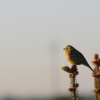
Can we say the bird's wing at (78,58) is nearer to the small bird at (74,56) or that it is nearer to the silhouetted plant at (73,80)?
the small bird at (74,56)

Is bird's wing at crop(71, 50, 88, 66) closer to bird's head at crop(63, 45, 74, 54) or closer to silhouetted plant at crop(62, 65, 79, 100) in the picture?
bird's head at crop(63, 45, 74, 54)

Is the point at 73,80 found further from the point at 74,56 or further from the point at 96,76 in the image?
the point at 74,56

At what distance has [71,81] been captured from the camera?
10805 mm

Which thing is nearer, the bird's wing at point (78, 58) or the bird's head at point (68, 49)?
the bird's wing at point (78, 58)

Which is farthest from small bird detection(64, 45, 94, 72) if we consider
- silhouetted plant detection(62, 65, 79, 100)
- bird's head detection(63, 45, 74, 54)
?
silhouetted plant detection(62, 65, 79, 100)

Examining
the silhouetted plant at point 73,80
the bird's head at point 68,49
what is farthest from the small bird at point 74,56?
the silhouetted plant at point 73,80

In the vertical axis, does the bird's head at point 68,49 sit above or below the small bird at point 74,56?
above

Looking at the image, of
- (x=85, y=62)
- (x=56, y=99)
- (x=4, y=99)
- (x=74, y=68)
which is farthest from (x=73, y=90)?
Result: (x=4, y=99)

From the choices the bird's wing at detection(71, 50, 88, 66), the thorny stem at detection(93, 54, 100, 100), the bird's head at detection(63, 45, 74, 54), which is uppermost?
the bird's head at detection(63, 45, 74, 54)

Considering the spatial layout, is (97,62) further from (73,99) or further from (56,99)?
(56,99)

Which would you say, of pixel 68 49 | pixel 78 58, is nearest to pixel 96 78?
pixel 78 58

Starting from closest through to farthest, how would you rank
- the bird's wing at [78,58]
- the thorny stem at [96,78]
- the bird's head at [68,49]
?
the thorny stem at [96,78] < the bird's wing at [78,58] < the bird's head at [68,49]

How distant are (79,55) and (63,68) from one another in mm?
6746

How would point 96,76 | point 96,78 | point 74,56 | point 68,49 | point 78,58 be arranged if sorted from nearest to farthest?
point 96,76, point 96,78, point 78,58, point 74,56, point 68,49
